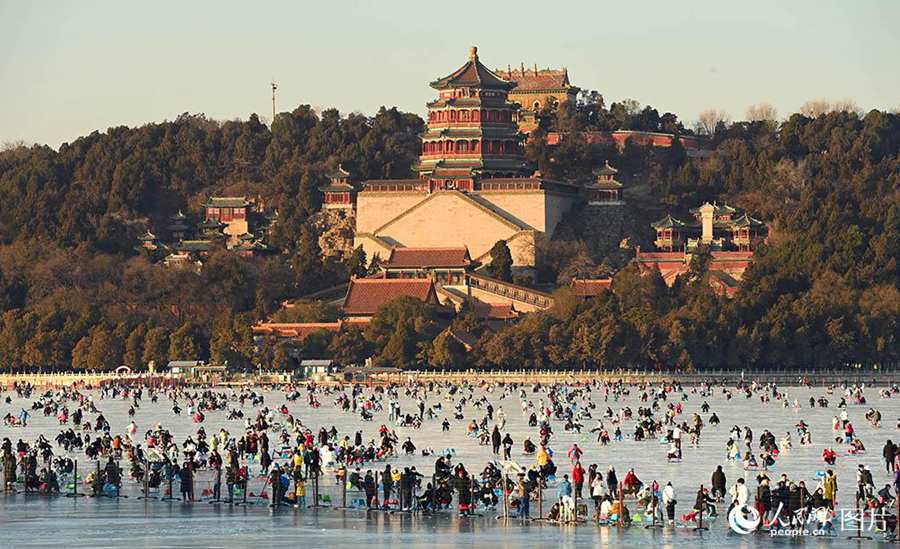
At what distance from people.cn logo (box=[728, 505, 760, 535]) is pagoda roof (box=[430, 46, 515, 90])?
106694 millimetres

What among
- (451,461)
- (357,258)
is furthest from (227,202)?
(451,461)

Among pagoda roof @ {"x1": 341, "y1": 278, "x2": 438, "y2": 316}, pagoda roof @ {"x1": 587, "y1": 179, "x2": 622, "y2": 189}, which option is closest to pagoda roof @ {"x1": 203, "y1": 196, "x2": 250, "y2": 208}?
pagoda roof @ {"x1": 587, "y1": 179, "x2": 622, "y2": 189}

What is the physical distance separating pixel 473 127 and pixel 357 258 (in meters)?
12.5

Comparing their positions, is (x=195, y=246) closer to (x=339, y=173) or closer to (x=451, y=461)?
(x=339, y=173)

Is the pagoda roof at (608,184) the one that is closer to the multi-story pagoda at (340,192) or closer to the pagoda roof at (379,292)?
the multi-story pagoda at (340,192)

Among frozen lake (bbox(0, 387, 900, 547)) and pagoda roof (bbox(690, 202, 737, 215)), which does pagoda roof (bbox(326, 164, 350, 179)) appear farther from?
frozen lake (bbox(0, 387, 900, 547))

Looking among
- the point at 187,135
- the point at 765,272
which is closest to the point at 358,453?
the point at 765,272

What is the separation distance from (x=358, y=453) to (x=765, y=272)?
71.3 m

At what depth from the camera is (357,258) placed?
486 ft

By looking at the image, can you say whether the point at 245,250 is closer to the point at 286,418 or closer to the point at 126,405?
the point at 126,405

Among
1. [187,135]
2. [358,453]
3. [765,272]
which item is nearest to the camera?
[358,453]

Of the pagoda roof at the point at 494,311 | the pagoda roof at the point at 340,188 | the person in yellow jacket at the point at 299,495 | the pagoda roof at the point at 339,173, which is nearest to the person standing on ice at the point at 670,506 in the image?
the person in yellow jacket at the point at 299,495

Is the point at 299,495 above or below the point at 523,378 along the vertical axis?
below

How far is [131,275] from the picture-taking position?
149m
